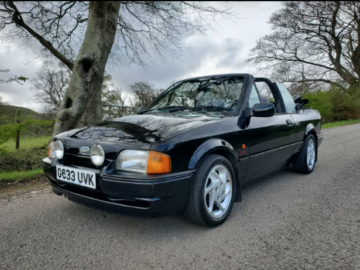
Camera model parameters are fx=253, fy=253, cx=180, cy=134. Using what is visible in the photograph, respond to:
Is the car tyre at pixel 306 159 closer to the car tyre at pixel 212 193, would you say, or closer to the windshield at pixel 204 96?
the windshield at pixel 204 96

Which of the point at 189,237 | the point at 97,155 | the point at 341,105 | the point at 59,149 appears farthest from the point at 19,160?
the point at 341,105

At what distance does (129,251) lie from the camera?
Answer: 74.5 inches

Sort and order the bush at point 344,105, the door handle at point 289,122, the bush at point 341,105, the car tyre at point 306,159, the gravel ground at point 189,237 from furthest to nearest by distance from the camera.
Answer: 1. the bush at point 344,105
2. the bush at point 341,105
3. the car tyre at point 306,159
4. the door handle at point 289,122
5. the gravel ground at point 189,237

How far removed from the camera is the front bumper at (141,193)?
1.83 metres

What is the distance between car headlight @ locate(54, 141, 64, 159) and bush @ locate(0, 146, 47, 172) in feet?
10.0

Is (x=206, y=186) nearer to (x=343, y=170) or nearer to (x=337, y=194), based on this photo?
(x=337, y=194)

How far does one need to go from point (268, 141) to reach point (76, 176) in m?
2.15

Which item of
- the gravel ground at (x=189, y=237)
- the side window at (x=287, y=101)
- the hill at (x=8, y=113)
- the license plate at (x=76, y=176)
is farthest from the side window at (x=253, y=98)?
the hill at (x=8, y=113)

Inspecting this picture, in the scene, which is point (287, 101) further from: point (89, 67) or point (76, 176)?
point (89, 67)

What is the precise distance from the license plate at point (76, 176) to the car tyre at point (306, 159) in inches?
128

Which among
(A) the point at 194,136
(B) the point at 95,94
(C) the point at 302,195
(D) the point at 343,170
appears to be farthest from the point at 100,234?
(B) the point at 95,94

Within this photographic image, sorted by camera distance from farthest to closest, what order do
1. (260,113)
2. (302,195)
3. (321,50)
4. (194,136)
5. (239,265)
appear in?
1. (321,50)
2. (302,195)
3. (260,113)
4. (194,136)
5. (239,265)

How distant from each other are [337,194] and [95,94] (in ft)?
19.1

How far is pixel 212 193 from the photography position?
2.26 metres
